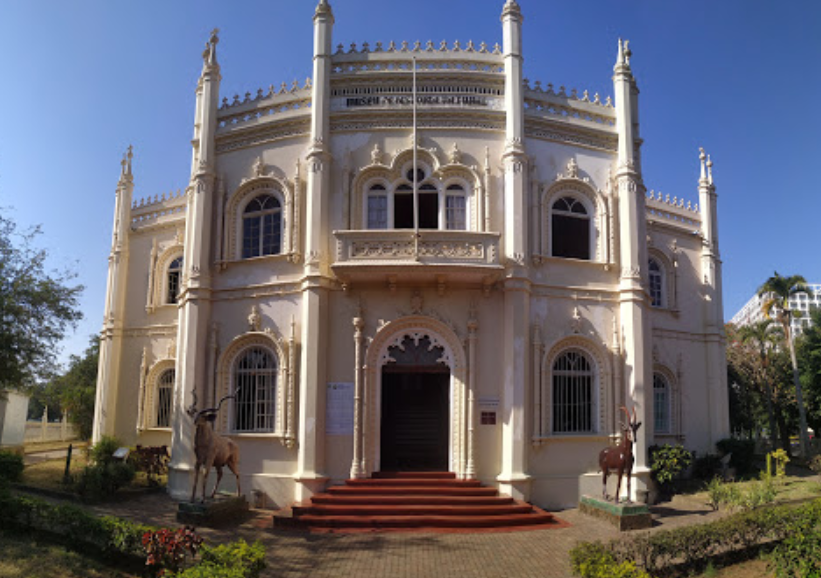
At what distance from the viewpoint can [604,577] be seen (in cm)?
671

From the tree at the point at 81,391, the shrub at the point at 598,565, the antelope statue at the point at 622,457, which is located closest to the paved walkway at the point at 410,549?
the antelope statue at the point at 622,457

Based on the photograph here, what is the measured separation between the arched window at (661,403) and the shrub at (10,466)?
715 inches

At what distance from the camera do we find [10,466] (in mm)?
15016

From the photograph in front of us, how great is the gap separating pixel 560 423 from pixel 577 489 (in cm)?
157

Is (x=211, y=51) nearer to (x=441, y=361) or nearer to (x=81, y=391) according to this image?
(x=441, y=361)

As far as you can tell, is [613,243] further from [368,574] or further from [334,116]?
[368,574]

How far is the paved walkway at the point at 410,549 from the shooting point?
9.76 m

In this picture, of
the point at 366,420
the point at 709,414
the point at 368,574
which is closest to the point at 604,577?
the point at 368,574

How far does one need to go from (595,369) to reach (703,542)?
695 cm

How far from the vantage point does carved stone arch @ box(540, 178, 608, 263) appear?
15969 mm

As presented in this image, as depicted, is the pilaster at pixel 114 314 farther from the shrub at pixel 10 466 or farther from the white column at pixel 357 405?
the white column at pixel 357 405

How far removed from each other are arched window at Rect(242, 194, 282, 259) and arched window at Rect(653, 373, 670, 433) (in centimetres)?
1283

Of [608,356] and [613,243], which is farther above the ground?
[613,243]

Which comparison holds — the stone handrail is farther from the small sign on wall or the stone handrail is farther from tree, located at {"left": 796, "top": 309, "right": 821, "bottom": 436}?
tree, located at {"left": 796, "top": 309, "right": 821, "bottom": 436}
